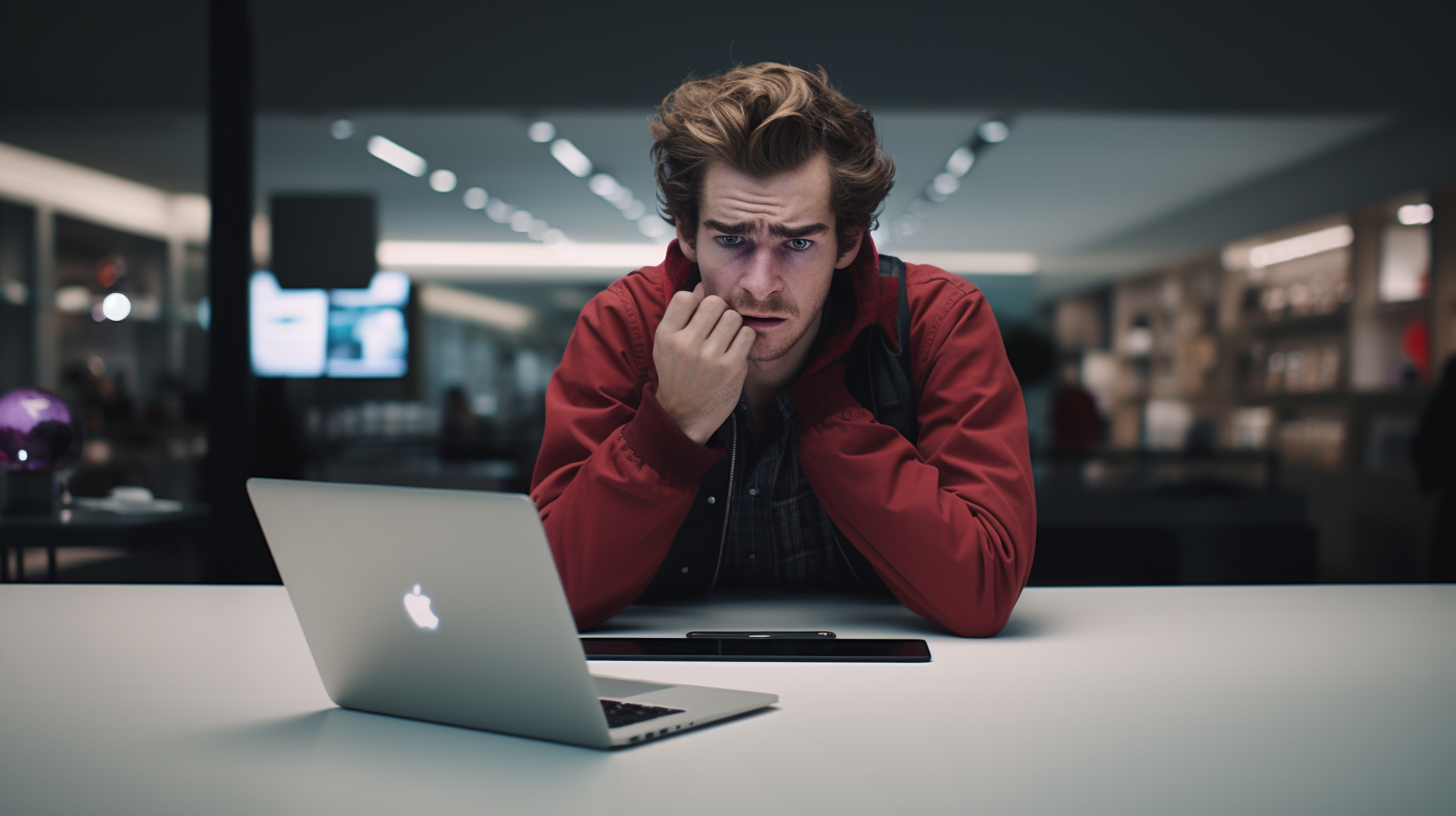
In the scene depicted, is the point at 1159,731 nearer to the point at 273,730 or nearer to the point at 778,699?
the point at 778,699

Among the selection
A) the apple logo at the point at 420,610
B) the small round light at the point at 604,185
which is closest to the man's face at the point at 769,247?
the apple logo at the point at 420,610

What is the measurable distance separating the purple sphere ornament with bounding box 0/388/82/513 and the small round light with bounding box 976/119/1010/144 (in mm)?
3936

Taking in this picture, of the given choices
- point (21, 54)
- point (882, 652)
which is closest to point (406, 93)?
point (21, 54)

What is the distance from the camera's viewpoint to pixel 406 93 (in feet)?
14.0

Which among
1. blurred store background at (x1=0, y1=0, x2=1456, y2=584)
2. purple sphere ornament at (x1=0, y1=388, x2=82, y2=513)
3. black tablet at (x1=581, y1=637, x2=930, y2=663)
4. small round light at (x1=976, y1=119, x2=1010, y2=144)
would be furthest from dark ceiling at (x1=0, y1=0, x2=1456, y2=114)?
black tablet at (x1=581, y1=637, x2=930, y2=663)

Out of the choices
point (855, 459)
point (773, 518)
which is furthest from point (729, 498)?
point (855, 459)

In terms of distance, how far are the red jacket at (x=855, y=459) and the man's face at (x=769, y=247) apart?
0.07m

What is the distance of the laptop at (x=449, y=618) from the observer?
2.00ft

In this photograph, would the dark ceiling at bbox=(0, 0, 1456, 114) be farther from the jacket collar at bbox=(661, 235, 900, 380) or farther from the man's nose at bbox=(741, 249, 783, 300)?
the man's nose at bbox=(741, 249, 783, 300)

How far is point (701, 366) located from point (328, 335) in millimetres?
4171

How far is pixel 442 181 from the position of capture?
6.61 m

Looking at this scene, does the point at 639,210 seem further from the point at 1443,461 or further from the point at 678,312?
the point at 678,312

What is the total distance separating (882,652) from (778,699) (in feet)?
0.58

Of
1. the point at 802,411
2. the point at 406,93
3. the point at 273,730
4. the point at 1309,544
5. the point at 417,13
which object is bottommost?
the point at 1309,544
